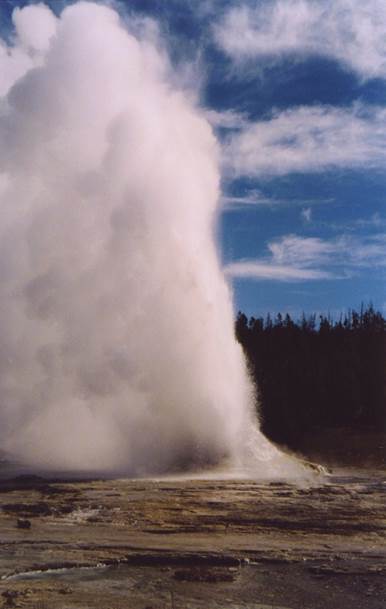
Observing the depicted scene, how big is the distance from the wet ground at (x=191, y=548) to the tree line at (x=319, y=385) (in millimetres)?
22735

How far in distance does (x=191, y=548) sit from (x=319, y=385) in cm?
→ 3675

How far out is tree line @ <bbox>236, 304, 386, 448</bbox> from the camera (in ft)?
125

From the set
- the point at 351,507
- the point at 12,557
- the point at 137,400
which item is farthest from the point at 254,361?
the point at 12,557

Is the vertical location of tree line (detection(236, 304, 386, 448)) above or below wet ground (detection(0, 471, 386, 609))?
above

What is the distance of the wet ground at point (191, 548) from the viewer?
18.0ft

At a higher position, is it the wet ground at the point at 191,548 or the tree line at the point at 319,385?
the tree line at the point at 319,385

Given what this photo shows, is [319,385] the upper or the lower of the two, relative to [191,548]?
upper

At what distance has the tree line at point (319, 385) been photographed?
38.2 m

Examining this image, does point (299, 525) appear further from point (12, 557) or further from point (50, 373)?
point (50, 373)

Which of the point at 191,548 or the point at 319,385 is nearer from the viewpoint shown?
the point at 191,548

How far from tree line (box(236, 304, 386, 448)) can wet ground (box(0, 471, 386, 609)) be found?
895 inches

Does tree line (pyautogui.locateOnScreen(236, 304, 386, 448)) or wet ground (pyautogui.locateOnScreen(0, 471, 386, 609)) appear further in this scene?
tree line (pyautogui.locateOnScreen(236, 304, 386, 448))

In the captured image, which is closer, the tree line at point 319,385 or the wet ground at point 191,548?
the wet ground at point 191,548

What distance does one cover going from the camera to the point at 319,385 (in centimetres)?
4275
